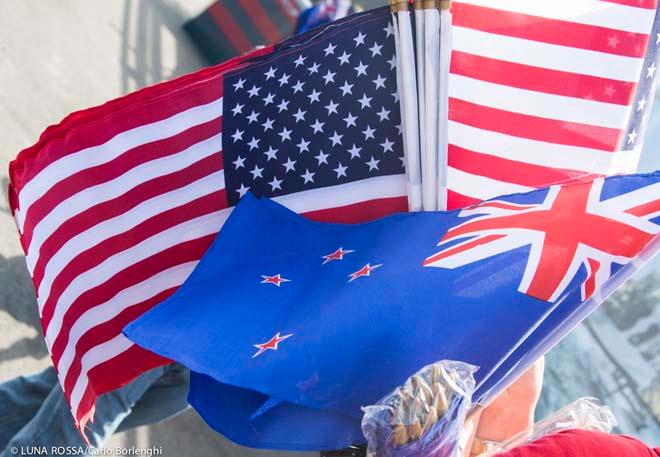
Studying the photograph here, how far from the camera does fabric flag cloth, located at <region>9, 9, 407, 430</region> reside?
7.93 feet

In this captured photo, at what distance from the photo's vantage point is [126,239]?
251 centimetres

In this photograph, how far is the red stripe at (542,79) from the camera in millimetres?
2336

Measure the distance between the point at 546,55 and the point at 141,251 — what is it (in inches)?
60.7

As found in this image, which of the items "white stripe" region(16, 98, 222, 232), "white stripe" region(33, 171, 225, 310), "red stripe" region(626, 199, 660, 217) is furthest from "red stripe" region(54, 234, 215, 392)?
"red stripe" region(626, 199, 660, 217)

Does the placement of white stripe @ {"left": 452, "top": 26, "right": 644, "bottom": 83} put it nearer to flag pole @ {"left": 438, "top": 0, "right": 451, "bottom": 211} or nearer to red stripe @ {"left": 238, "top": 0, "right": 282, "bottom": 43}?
flag pole @ {"left": 438, "top": 0, "right": 451, "bottom": 211}

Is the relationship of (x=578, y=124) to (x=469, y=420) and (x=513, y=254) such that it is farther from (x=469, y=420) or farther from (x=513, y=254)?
(x=469, y=420)

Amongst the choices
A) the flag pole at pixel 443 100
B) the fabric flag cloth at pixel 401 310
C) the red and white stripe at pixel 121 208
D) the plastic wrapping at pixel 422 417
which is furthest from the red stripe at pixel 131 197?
the plastic wrapping at pixel 422 417

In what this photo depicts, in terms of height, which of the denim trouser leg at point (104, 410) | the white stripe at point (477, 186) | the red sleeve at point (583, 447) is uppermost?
the white stripe at point (477, 186)

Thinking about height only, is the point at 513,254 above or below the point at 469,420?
above

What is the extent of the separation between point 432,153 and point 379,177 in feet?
0.77

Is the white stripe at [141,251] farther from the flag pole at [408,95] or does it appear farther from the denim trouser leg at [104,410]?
the flag pole at [408,95]

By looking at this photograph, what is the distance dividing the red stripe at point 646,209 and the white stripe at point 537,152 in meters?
0.53

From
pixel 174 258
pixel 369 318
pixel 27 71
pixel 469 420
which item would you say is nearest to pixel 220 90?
pixel 174 258

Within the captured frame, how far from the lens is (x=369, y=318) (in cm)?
192
